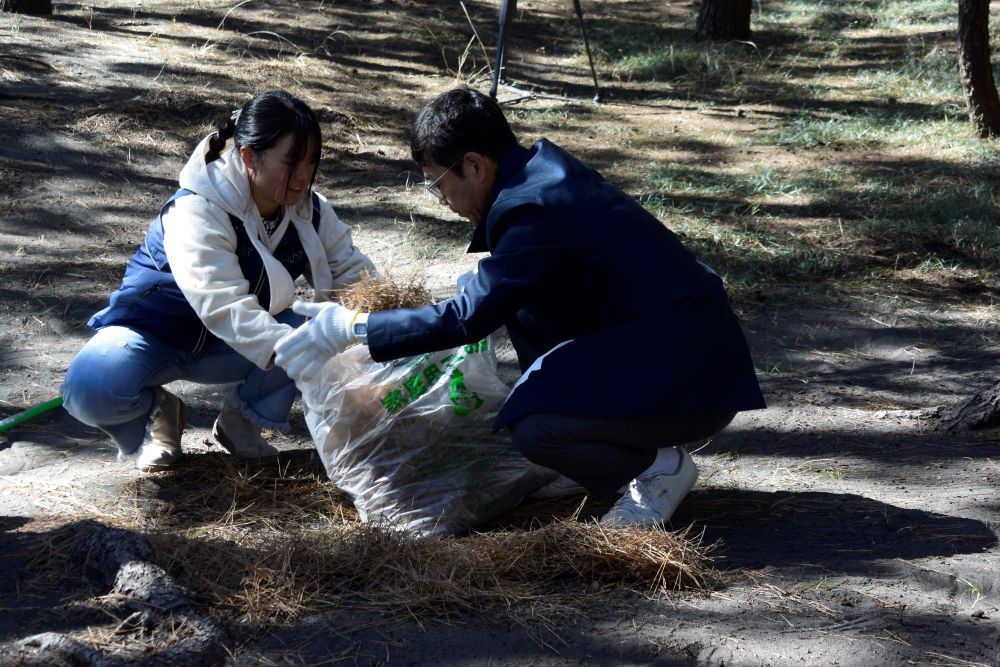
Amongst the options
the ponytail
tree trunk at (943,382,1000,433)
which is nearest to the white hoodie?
the ponytail

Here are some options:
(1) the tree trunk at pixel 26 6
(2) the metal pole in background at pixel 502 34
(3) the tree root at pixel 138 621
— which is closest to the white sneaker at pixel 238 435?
(3) the tree root at pixel 138 621

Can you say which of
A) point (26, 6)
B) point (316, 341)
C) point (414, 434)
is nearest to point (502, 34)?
point (26, 6)

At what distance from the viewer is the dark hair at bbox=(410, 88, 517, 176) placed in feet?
8.52

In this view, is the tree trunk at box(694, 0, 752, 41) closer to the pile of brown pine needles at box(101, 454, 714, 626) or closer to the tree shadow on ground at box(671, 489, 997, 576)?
the tree shadow on ground at box(671, 489, 997, 576)

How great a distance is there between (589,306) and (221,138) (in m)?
1.21

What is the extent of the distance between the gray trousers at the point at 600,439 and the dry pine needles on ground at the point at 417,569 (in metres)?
0.16

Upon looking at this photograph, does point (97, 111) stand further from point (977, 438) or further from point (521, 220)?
point (977, 438)

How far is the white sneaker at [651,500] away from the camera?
2.85 meters

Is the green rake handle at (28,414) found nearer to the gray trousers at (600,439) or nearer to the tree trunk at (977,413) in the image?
the gray trousers at (600,439)

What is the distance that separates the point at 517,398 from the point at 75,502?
1.47m

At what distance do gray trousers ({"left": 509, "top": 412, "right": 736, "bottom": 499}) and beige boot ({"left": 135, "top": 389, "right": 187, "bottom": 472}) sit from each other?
1.24 meters

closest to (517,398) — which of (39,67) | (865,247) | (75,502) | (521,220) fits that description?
(521,220)

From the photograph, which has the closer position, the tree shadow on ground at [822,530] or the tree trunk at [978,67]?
the tree shadow on ground at [822,530]

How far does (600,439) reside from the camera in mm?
2695
